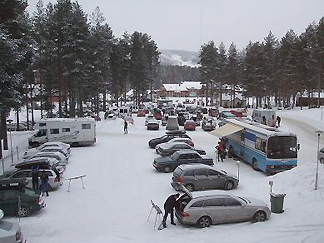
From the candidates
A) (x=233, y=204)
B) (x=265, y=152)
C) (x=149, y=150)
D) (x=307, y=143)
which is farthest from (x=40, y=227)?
(x=307, y=143)

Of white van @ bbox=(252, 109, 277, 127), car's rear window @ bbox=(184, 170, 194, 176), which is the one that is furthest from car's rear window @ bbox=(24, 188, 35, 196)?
white van @ bbox=(252, 109, 277, 127)

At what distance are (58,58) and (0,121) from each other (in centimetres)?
1629

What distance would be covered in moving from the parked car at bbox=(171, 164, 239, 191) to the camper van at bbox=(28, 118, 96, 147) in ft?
52.9

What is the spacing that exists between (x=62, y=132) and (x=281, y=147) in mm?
18959

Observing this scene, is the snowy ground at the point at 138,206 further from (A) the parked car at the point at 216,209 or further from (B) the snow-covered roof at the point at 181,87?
(B) the snow-covered roof at the point at 181,87

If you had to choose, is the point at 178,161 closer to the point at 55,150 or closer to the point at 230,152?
the point at 230,152

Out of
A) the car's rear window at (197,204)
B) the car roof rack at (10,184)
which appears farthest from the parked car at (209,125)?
the car's rear window at (197,204)

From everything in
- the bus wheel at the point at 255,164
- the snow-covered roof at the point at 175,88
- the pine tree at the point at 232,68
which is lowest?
the bus wheel at the point at 255,164

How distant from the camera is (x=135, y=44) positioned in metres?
75.0

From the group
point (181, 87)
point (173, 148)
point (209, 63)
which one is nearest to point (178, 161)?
point (173, 148)

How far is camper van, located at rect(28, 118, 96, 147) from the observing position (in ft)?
107

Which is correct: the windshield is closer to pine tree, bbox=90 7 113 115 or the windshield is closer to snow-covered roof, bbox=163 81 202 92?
pine tree, bbox=90 7 113 115

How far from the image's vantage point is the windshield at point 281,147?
71.4ft

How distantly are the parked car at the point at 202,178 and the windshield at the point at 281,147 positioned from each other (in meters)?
3.98
